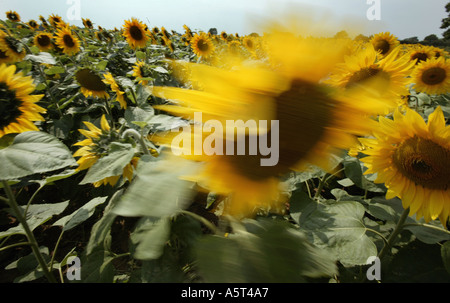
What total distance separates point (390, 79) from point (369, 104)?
2.41ft

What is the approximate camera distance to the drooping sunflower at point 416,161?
0.65m

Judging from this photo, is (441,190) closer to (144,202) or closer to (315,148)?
(315,148)

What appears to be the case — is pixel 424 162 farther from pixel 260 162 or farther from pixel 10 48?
pixel 10 48

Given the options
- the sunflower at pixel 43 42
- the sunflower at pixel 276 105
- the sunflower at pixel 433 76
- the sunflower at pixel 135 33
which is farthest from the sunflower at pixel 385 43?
the sunflower at pixel 43 42

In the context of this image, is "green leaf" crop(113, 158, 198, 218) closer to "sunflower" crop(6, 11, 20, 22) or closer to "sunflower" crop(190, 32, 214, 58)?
"sunflower" crop(190, 32, 214, 58)

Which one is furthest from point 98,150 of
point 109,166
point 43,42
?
point 43,42

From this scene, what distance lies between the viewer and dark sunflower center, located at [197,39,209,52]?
385 cm

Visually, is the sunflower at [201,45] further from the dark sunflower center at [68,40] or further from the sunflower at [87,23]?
the sunflower at [87,23]

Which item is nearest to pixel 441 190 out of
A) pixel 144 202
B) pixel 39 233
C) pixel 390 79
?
pixel 390 79

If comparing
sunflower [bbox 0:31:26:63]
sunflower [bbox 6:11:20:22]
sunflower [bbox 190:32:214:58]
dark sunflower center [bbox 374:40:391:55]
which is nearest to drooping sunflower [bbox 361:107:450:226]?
dark sunflower center [bbox 374:40:391:55]

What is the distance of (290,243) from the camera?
0.34m

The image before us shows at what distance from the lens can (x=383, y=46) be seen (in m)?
2.40

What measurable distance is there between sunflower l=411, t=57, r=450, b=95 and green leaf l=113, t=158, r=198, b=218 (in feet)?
7.94
